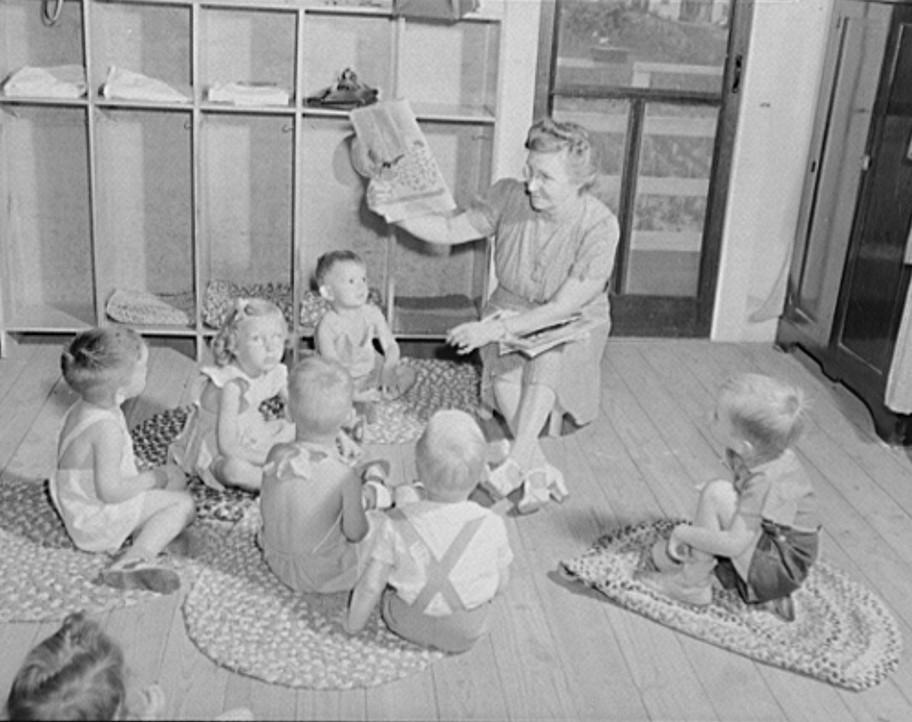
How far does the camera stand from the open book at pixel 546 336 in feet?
11.6

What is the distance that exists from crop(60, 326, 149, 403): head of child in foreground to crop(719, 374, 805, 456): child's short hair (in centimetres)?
133

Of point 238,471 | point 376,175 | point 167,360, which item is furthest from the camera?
point 167,360

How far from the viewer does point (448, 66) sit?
450 centimetres

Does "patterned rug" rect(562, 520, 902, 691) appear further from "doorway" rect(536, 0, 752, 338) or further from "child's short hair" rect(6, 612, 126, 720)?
"doorway" rect(536, 0, 752, 338)

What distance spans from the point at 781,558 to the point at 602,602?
1.40ft

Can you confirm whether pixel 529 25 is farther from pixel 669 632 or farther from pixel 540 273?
pixel 669 632

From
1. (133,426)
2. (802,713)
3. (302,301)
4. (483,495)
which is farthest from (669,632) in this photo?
(302,301)

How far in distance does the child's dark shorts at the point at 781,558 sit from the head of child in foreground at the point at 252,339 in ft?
4.37

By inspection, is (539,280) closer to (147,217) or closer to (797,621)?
(797,621)

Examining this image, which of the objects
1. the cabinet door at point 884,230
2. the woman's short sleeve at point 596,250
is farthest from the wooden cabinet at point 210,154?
the cabinet door at point 884,230

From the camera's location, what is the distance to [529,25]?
4449mm

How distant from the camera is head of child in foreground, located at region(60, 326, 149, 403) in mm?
2783

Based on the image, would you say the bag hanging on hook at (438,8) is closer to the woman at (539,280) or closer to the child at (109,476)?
the woman at (539,280)

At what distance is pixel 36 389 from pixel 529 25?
2.12 m
